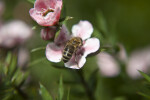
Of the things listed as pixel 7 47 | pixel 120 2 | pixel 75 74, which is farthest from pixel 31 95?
pixel 120 2

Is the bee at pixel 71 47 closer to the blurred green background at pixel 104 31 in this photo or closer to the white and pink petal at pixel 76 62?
the white and pink petal at pixel 76 62

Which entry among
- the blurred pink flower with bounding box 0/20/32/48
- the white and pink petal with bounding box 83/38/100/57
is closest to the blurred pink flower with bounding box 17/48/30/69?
the blurred pink flower with bounding box 0/20/32/48

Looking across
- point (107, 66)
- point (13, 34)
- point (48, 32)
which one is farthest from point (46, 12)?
point (107, 66)

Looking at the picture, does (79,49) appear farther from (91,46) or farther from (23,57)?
(23,57)

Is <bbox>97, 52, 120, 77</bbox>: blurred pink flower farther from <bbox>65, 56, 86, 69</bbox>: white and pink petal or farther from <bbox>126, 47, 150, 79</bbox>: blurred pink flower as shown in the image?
<bbox>65, 56, 86, 69</bbox>: white and pink petal

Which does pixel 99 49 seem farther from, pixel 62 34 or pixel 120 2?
pixel 120 2

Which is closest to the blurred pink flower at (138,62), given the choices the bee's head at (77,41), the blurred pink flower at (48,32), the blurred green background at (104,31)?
the blurred green background at (104,31)
